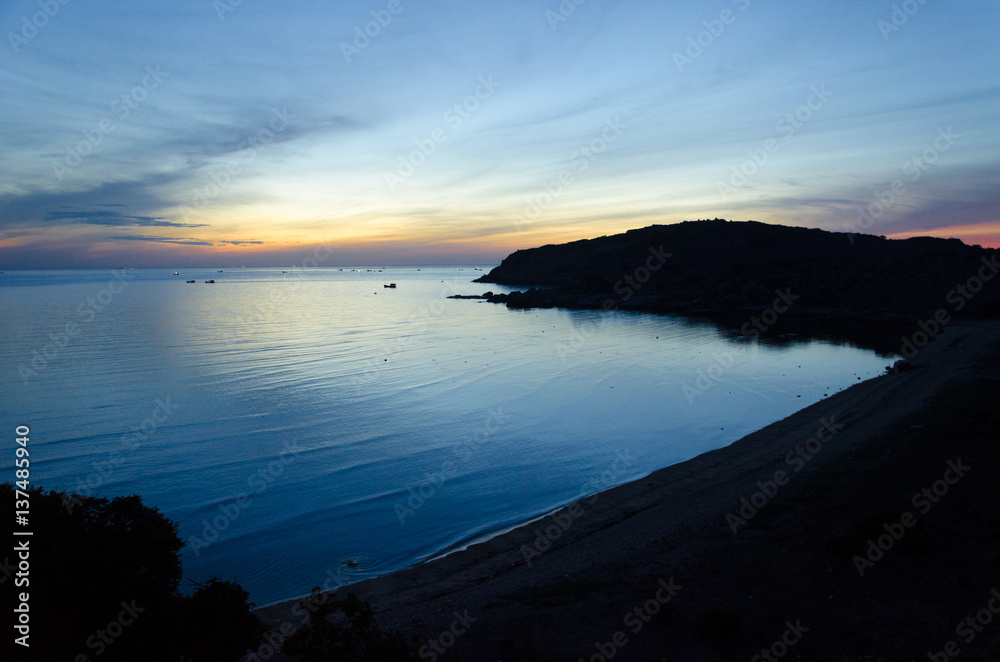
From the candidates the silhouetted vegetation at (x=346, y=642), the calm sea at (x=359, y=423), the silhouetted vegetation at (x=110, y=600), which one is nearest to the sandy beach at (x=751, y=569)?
the silhouetted vegetation at (x=346, y=642)

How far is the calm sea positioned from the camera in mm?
14188

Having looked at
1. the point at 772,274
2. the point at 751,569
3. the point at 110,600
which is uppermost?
the point at 772,274

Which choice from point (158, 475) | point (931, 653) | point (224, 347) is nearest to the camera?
point (931, 653)

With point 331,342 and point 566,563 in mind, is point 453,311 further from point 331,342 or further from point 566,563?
point 566,563

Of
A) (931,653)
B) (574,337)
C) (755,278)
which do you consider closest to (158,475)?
(931,653)

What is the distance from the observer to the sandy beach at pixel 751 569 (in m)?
7.37

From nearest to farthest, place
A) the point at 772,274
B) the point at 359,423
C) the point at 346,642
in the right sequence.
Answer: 1. the point at 346,642
2. the point at 359,423
3. the point at 772,274

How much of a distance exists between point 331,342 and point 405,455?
28.8 metres

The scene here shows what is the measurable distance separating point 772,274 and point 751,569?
281ft

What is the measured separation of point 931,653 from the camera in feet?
21.8

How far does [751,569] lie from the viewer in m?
9.04

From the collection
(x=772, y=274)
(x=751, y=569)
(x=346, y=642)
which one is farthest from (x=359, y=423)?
(x=772, y=274)

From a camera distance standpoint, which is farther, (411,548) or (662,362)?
(662,362)

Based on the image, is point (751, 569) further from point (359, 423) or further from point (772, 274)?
point (772, 274)
